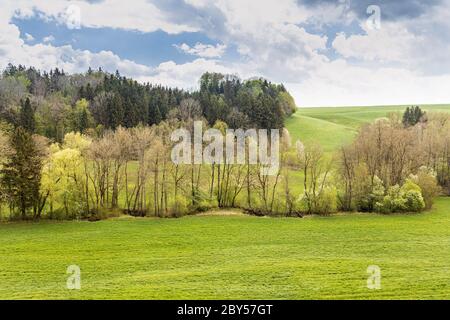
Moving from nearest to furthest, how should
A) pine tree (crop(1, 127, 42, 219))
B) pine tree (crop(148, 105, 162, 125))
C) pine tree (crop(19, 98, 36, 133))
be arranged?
pine tree (crop(1, 127, 42, 219)) → pine tree (crop(19, 98, 36, 133)) → pine tree (crop(148, 105, 162, 125))

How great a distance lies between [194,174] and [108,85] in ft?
167

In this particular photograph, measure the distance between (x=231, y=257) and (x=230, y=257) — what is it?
0.25 feet

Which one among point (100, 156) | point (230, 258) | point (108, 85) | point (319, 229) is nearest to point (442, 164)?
point (319, 229)

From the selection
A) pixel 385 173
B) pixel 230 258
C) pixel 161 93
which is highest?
pixel 161 93

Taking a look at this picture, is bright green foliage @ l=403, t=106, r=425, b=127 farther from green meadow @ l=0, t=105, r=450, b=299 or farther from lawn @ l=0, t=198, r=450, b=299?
green meadow @ l=0, t=105, r=450, b=299

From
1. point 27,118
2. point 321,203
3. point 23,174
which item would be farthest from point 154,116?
point 321,203

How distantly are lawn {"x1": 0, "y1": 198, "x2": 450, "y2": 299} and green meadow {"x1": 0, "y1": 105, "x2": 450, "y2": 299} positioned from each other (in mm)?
69

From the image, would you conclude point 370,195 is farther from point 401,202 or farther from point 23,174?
point 23,174

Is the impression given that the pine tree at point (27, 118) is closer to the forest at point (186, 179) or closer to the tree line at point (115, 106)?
the tree line at point (115, 106)

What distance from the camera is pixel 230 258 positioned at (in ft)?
104

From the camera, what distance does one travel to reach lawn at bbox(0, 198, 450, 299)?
23.9 m

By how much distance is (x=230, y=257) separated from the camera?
31.9 metres

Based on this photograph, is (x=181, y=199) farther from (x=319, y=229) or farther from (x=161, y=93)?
(x=161, y=93)

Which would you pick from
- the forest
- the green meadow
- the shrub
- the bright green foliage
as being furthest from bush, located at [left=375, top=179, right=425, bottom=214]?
the bright green foliage
